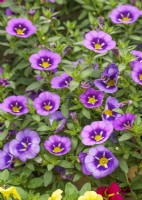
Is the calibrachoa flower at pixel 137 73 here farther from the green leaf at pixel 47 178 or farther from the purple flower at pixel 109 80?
the green leaf at pixel 47 178

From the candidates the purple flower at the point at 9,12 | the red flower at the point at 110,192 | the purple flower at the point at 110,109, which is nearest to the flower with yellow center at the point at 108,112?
the purple flower at the point at 110,109

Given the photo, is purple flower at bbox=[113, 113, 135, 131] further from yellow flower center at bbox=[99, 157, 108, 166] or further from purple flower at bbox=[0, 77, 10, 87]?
purple flower at bbox=[0, 77, 10, 87]

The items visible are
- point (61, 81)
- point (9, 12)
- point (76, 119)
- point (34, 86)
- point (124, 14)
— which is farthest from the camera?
point (9, 12)

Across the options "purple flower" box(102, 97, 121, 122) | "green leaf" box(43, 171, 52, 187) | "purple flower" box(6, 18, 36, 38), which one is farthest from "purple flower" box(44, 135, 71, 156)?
"purple flower" box(6, 18, 36, 38)

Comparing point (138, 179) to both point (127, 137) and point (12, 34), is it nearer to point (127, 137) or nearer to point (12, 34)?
point (127, 137)

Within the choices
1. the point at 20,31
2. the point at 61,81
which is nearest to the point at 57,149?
the point at 61,81

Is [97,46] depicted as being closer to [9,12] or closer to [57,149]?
[57,149]
